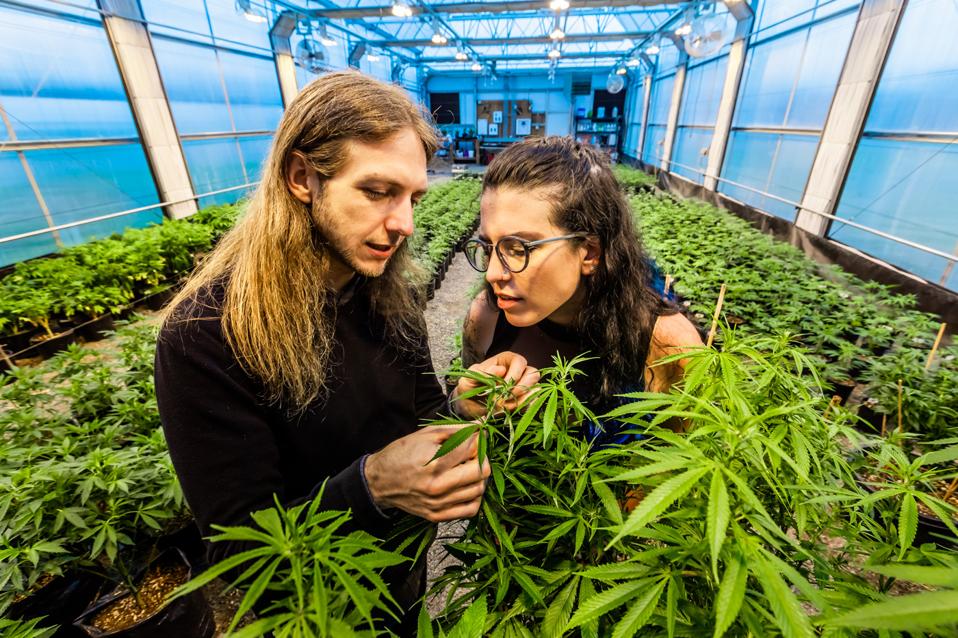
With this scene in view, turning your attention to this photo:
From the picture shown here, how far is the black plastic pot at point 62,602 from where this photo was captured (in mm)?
1435

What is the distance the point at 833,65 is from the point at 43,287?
29.4 feet

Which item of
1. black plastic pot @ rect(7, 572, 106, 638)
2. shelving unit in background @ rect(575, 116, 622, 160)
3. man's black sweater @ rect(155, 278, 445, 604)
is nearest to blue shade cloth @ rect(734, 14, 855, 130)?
man's black sweater @ rect(155, 278, 445, 604)

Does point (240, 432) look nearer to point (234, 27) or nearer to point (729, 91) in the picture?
point (729, 91)

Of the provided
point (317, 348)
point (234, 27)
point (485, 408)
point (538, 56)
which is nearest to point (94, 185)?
point (234, 27)

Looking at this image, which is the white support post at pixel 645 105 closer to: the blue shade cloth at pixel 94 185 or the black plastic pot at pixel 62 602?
the blue shade cloth at pixel 94 185

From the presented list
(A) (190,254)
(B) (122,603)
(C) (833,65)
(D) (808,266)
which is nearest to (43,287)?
(A) (190,254)

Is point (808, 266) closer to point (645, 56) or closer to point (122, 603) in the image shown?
point (122, 603)

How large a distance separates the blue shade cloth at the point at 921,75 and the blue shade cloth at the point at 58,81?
9.29m

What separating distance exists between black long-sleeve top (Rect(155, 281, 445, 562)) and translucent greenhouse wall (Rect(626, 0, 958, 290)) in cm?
505

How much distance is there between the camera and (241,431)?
81 cm

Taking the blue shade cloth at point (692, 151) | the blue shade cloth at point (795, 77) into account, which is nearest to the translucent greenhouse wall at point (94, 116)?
the blue shade cloth at point (795, 77)

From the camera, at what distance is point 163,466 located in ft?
4.67

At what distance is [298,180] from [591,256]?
857 mm

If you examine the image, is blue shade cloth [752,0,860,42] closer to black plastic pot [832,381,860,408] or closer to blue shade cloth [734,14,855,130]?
blue shade cloth [734,14,855,130]
